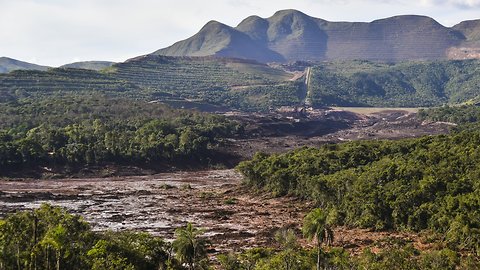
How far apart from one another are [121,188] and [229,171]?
127 feet

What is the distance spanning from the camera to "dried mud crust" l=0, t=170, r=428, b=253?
65.4 metres

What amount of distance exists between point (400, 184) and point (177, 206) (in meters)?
37.3

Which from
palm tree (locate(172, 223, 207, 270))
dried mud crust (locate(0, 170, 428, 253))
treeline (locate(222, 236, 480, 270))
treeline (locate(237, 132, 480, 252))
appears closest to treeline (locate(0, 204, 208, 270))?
palm tree (locate(172, 223, 207, 270))

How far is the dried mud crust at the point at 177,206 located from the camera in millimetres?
65375

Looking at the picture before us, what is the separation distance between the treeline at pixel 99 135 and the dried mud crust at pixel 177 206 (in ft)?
37.2

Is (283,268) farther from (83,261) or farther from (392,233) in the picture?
(392,233)

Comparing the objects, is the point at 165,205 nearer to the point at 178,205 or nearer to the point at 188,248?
the point at 178,205

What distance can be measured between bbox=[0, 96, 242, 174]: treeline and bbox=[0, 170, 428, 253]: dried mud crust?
11337 millimetres

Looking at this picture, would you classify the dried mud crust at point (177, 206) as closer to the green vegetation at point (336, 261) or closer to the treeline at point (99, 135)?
the treeline at point (99, 135)

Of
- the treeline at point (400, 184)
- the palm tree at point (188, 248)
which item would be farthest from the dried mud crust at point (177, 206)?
the palm tree at point (188, 248)

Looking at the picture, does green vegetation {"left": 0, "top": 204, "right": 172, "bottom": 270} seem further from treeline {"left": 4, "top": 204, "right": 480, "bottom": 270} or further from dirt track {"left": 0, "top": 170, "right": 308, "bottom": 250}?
dirt track {"left": 0, "top": 170, "right": 308, "bottom": 250}

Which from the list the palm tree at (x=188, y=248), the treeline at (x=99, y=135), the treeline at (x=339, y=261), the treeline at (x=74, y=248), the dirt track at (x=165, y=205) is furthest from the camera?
the treeline at (x=99, y=135)

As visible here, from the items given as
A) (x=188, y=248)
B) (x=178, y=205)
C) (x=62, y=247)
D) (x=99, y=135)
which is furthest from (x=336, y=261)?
(x=99, y=135)

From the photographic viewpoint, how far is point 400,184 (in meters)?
71.1
